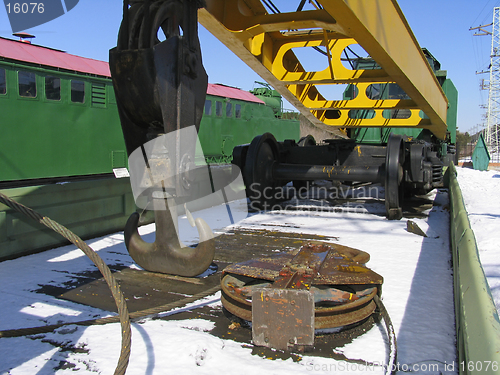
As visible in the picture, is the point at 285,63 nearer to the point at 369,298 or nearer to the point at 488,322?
the point at 369,298

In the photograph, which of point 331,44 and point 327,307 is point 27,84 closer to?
point 331,44

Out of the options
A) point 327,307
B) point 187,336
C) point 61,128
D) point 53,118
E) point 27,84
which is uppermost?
point 27,84

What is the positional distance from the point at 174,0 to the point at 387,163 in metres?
3.60

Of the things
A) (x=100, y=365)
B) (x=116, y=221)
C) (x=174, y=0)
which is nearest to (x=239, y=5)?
(x=174, y=0)

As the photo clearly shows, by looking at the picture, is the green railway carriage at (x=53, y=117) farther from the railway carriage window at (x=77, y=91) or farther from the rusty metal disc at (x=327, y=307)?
the rusty metal disc at (x=327, y=307)

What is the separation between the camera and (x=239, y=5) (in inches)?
153

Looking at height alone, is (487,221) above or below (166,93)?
below

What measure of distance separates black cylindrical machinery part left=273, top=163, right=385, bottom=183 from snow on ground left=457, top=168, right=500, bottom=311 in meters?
1.37

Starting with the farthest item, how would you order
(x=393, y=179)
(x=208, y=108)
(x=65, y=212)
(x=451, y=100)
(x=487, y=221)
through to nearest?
(x=208, y=108) < (x=451, y=100) < (x=393, y=179) < (x=487, y=221) < (x=65, y=212)

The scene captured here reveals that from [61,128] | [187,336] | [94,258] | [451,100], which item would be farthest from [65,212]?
[451,100]

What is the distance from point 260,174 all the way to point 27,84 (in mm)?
5188

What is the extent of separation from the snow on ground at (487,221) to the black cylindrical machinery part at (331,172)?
1.37 meters

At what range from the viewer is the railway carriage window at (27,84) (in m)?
7.68

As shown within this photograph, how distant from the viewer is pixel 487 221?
4965 mm
